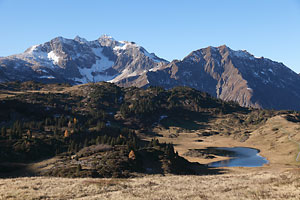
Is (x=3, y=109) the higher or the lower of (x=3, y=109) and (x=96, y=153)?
the higher

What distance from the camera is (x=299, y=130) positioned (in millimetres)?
177375

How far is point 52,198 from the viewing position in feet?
107

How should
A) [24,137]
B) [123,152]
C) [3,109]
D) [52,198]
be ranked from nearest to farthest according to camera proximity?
[52,198] < [123,152] < [24,137] < [3,109]

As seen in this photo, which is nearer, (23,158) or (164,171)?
(164,171)

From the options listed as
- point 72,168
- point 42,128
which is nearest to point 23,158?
point 72,168

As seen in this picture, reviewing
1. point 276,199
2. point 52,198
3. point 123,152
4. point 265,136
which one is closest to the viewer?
point 276,199

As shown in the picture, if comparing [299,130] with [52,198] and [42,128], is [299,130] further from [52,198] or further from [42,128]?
[52,198]

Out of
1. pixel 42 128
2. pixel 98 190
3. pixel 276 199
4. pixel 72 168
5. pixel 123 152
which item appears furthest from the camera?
pixel 42 128

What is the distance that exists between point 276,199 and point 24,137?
11212 cm

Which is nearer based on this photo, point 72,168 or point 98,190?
point 98,190

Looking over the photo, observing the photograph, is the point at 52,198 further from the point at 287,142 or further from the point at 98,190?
the point at 287,142

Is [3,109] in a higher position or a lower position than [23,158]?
higher

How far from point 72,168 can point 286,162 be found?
9744cm

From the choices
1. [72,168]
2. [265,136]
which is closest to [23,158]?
[72,168]
